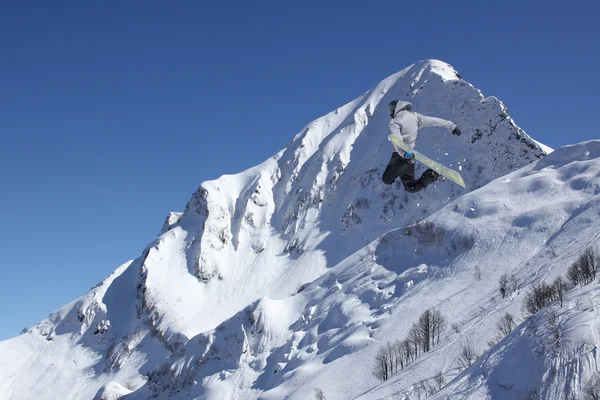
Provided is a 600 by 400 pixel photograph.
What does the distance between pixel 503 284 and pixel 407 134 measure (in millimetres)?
40170

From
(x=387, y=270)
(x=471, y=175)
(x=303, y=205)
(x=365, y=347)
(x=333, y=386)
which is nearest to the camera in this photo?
(x=333, y=386)

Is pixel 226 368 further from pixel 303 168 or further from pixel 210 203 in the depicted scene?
pixel 303 168

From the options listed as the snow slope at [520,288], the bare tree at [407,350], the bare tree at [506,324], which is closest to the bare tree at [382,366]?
the bare tree at [407,350]

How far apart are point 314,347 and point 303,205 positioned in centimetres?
7132

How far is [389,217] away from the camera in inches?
4724

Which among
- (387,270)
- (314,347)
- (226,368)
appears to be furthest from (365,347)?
(226,368)

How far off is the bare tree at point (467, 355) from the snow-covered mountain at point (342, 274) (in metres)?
0.70

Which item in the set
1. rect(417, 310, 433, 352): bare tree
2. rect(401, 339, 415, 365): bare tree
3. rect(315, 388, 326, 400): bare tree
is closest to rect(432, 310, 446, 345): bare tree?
rect(417, 310, 433, 352): bare tree

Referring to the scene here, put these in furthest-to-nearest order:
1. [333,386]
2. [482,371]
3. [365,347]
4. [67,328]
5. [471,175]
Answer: [67,328] → [471,175] → [365,347] → [333,386] → [482,371]

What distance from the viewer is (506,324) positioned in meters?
41.4

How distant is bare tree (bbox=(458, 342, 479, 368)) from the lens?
1458 inches

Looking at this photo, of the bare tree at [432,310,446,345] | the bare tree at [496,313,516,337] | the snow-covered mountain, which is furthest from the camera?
the bare tree at [432,310,446,345]

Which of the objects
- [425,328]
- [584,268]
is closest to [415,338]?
[425,328]

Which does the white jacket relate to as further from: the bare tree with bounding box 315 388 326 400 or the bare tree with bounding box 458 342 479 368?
the bare tree with bounding box 315 388 326 400
